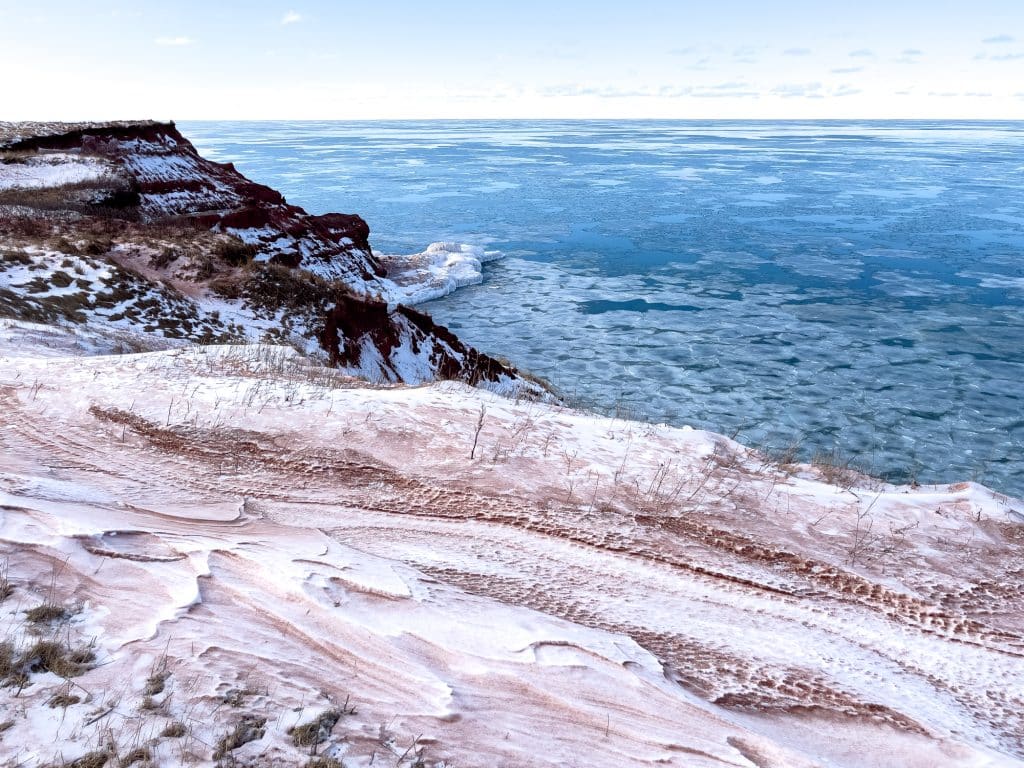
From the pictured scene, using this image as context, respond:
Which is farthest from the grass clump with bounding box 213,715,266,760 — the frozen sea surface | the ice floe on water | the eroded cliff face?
the ice floe on water

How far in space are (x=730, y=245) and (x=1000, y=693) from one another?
3863 cm

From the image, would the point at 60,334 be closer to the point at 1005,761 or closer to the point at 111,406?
the point at 111,406

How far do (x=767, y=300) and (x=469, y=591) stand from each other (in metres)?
27.3

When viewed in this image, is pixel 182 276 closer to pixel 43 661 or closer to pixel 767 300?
pixel 43 661

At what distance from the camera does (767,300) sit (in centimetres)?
2911

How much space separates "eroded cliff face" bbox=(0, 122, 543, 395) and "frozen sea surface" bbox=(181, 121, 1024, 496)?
550 centimetres

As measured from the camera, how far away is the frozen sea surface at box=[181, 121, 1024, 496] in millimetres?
17859

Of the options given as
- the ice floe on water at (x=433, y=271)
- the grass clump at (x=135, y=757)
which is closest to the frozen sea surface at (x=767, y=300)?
the ice floe on water at (x=433, y=271)

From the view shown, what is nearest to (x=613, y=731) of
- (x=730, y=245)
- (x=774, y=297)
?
(x=774, y=297)

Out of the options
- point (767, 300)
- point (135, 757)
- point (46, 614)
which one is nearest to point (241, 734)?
point (135, 757)

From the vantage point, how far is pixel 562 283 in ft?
110

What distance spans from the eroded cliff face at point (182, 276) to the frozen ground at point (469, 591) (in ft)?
24.4

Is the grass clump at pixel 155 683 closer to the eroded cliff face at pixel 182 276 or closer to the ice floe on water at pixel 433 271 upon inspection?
the eroded cliff face at pixel 182 276

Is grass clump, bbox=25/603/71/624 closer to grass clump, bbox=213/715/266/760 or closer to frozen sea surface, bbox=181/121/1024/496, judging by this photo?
grass clump, bbox=213/715/266/760
